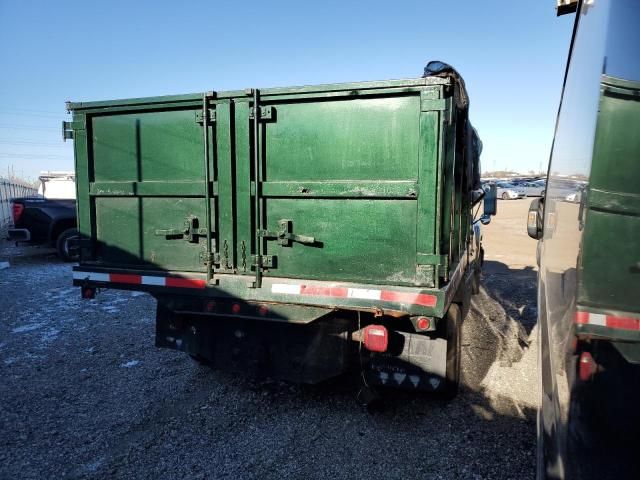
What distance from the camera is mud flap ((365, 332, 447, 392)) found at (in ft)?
11.0

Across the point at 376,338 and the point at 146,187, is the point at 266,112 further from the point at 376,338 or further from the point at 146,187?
the point at 376,338

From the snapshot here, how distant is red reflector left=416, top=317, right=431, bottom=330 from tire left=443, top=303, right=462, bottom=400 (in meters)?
0.49

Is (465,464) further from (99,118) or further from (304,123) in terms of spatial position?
(99,118)

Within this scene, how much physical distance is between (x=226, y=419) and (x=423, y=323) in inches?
69.6

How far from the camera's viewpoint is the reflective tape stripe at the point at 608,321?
119 centimetres

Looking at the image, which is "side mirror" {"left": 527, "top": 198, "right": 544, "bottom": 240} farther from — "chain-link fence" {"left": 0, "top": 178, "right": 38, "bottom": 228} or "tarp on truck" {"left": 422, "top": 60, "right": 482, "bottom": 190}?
"chain-link fence" {"left": 0, "top": 178, "right": 38, "bottom": 228}

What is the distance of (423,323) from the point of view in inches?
117

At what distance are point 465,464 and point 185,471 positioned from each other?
6.00ft

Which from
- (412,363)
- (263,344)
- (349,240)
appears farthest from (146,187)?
(412,363)

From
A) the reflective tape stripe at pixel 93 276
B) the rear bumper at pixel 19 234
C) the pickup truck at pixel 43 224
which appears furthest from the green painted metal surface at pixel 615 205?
the rear bumper at pixel 19 234

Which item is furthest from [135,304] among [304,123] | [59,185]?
[59,185]

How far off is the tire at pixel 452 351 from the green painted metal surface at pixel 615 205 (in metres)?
2.20

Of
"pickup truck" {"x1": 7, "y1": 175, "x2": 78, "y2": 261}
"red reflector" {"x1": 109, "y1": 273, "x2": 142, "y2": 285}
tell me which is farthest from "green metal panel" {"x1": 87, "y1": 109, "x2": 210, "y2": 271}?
"pickup truck" {"x1": 7, "y1": 175, "x2": 78, "y2": 261}

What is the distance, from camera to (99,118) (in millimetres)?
3742
